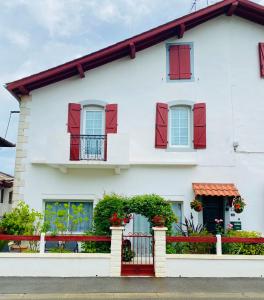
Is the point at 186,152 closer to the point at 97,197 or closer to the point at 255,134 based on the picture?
the point at 255,134

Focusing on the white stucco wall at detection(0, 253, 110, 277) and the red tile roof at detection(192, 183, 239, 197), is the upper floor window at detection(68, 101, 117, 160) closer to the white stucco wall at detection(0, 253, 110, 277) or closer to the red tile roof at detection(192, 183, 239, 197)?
the red tile roof at detection(192, 183, 239, 197)

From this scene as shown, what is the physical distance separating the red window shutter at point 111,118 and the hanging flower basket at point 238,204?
16.4 ft

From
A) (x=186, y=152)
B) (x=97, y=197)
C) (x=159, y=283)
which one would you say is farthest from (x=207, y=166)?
(x=159, y=283)

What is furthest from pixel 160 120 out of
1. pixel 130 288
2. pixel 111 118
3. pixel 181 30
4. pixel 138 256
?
pixel 130 288

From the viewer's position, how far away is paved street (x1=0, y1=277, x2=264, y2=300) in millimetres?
7715

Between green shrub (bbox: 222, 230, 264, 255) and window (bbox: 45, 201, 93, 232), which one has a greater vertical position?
window (bbox: 45, 201, 93, 232)

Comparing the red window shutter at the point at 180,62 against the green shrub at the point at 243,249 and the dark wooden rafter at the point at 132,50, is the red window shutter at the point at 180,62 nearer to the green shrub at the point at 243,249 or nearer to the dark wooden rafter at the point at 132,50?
the dark wooden rafter at the point at 132,50

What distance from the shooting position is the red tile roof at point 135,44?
13.0m

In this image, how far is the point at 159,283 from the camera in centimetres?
874

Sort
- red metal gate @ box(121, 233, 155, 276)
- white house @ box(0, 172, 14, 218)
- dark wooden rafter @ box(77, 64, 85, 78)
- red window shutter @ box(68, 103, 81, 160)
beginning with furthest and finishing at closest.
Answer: white house @ box(0, 172, 14, 218) < dark wooden rafter @ box(77, 64, 85, 78) < red window shutter @ box(68, 103, 81, 160) < red metal gate @ box(121, 233, 155, 276)

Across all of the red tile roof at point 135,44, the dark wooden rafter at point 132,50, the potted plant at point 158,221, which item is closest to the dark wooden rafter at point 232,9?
the red tile roof at point 135,44

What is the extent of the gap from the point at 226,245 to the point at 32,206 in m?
6.86

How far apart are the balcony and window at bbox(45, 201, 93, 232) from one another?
1744 millimetres

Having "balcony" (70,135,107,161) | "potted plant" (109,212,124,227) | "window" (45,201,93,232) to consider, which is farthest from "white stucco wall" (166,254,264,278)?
"balcony" (70,135,107,161)
